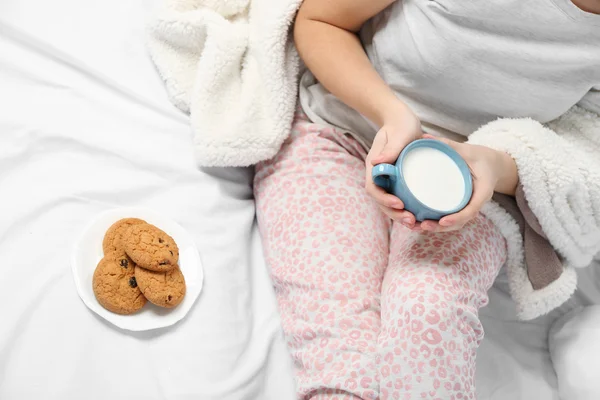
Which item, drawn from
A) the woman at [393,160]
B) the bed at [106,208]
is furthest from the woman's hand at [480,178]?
the bed at [106,208]

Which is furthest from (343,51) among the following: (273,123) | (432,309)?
(432,309)

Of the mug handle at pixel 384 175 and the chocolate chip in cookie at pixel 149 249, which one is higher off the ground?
the mug handle at pixel 384 175

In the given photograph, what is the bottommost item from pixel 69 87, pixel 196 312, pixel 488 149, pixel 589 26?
pixel 196 312

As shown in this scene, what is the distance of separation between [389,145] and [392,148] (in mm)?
14

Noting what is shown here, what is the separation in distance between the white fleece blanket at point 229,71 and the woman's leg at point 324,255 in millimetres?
54

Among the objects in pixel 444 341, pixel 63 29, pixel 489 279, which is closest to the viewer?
pixel 444 341

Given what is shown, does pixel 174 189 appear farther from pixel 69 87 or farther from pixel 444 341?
pixel 444 341

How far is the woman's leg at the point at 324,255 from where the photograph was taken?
72 cm

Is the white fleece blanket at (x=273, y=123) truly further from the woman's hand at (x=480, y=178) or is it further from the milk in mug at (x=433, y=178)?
the milk in mug at (x=433, y=178)

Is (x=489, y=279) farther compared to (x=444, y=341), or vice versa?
(x=489, y=279)

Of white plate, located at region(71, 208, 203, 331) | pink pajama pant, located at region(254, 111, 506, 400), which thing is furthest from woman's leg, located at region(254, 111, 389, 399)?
white plate, located at region(71, 208, 203, 331)

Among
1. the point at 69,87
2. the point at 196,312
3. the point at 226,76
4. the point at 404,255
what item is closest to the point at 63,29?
the point at 69,87

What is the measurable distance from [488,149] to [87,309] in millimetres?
513

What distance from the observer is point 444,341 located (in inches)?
26.9
